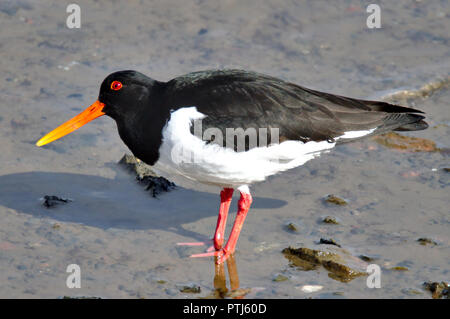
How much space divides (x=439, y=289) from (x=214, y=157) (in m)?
2.23

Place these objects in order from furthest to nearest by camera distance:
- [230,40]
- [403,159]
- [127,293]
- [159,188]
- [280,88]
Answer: [230,40], [403,159], [159,188], [280,88], [127,293]

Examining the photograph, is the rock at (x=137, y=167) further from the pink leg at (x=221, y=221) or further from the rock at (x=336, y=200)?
the rock at (x=336, y=200)

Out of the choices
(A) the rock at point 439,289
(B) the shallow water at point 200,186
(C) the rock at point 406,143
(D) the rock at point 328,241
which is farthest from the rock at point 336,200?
(A) the rock at point 439,289

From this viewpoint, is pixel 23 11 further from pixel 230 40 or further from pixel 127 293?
pixel 127 293

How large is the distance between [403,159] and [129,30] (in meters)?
4.57

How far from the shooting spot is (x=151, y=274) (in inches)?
245

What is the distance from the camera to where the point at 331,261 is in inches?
247

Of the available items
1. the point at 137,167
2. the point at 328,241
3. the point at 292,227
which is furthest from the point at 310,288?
the point at 137,167

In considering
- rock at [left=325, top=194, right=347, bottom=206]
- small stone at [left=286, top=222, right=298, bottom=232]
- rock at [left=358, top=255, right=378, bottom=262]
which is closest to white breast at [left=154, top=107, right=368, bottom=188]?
small stone at [left=286, top=222, right=298, bottom=232]

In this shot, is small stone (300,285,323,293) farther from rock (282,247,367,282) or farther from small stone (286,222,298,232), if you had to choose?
small stone (286,222,298,232)

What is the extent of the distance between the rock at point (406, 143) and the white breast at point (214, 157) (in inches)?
77.9

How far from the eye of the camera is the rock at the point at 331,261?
619 cm

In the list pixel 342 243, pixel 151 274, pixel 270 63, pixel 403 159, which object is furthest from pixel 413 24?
pixel 151 274

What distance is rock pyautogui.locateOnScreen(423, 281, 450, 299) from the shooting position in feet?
19.5
